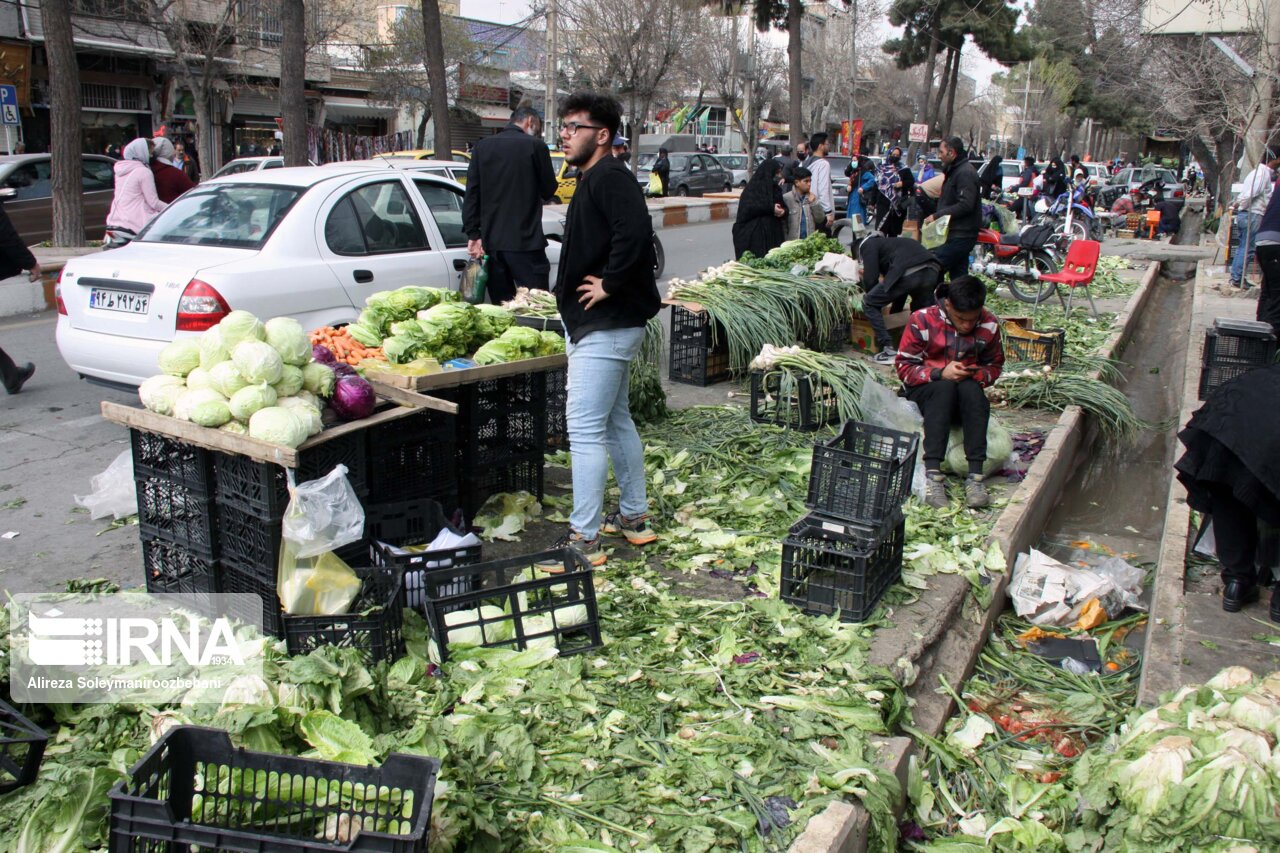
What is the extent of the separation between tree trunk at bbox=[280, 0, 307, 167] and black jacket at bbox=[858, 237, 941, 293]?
27.8 feet

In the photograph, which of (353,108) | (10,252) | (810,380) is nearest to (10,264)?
(10,252)

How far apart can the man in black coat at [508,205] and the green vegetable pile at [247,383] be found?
3.33m

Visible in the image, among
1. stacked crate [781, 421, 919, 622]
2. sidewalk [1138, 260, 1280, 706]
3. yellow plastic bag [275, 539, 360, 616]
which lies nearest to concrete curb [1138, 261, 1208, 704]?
sidewalk [1138, 260, 1280, 706]

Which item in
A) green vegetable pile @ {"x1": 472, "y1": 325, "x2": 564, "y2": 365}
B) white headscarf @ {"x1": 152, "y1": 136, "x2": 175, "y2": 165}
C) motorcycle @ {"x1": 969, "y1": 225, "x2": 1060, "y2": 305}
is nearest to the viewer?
green vegetable pile @ {"x1": 472, "y1": 325, "x2": 564, "y2": 365}

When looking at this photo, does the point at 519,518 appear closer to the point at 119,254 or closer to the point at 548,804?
the point at 548,804

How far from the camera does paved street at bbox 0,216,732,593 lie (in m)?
4.81

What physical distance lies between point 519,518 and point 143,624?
1.94 meters

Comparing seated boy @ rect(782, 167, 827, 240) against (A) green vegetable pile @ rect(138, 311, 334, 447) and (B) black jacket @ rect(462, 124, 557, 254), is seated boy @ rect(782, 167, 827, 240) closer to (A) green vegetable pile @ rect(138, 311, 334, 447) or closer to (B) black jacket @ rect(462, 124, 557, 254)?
(B) black jacket @ rect(462, 124, 557, 254)

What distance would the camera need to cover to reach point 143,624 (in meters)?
3.91

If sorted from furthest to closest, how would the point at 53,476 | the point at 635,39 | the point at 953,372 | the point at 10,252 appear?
1. the point at 635,39
2. the point at 10,252
3. the point at 953,372
4. the point at 53,476

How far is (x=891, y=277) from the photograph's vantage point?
9.53 m

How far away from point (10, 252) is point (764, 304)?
6.00 m

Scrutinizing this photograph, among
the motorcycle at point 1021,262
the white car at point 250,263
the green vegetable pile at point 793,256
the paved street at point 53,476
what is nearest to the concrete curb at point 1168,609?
the green vegetable pile at point 793,256

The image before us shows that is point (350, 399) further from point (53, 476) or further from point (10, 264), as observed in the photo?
point (10, 264)
